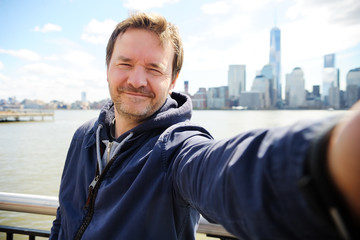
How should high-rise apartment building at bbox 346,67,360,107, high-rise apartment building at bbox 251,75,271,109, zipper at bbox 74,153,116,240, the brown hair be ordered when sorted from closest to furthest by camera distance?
zipper at bbox 74,153,116,240, the brown hair, high-rise apartment building at bbox 346,67,360,107, high-rise apartment building at bbox 251,75,271,109

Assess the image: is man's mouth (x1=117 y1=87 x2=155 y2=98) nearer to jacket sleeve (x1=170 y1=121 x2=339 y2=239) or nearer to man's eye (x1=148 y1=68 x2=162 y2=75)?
man's eye (x1=148 y1=68 x2=162 y2=75)

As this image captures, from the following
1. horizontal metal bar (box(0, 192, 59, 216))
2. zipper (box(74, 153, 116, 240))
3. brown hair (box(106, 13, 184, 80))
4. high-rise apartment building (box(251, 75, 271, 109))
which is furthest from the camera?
high-rise apartment building (box(251, 75, 271, 109))

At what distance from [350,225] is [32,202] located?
1.70 meters

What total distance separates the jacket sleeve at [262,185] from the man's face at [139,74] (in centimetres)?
Result: 87

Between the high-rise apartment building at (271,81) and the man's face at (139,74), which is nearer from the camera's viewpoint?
the man's face at (139,74)

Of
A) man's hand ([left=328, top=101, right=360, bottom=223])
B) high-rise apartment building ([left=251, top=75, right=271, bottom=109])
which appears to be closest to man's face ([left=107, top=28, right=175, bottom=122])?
man's hand ([left=328, top=101, right=360, bottom=223])

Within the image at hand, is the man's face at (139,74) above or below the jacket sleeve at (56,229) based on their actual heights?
above

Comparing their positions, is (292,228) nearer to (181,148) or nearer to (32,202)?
(181,148)

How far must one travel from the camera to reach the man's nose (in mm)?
1623

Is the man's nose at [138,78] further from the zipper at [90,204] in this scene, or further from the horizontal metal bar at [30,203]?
the horizontal metal bar at [30,203]

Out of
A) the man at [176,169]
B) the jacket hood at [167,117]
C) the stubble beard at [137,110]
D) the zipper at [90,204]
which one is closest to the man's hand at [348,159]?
the man at [176,169]

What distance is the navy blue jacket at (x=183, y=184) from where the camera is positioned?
520mm

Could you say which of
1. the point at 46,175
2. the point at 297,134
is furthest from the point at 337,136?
the point at 46,175

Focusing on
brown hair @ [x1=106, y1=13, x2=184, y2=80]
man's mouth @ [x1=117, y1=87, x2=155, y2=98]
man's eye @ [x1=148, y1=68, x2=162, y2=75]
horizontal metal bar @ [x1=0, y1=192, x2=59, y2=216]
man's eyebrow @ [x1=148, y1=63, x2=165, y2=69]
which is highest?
brown hair @ [x1=106, y1=13, x2=184, y2=80]
